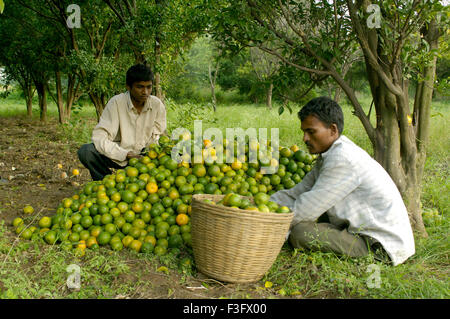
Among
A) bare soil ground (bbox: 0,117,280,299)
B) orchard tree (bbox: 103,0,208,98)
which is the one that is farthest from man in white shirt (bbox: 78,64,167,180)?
orchard tree (bbox: 103,0,208,98)

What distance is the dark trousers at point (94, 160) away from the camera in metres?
4.57

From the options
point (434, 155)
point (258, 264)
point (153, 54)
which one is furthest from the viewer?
point (434, 155)

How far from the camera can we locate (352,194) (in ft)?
9.64

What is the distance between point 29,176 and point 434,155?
22.4 ft

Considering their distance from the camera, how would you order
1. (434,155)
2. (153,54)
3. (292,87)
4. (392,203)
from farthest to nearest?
(434,155)
(153,54)
(292,87)
(392,203)

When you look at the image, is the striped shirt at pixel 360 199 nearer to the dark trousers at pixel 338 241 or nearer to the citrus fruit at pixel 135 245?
the dark trousers at pixel 338 241

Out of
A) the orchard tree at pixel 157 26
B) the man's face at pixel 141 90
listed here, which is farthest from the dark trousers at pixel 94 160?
the orchard tree at pixel 157 26

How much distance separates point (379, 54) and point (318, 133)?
1227 mm

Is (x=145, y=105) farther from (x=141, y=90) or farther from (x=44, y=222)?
(x=44, y=222)

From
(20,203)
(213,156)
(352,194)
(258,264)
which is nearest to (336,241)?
(352,194)

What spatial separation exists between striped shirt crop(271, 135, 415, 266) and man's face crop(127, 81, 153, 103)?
2327 mm

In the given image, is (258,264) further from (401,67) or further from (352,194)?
(401,67)
